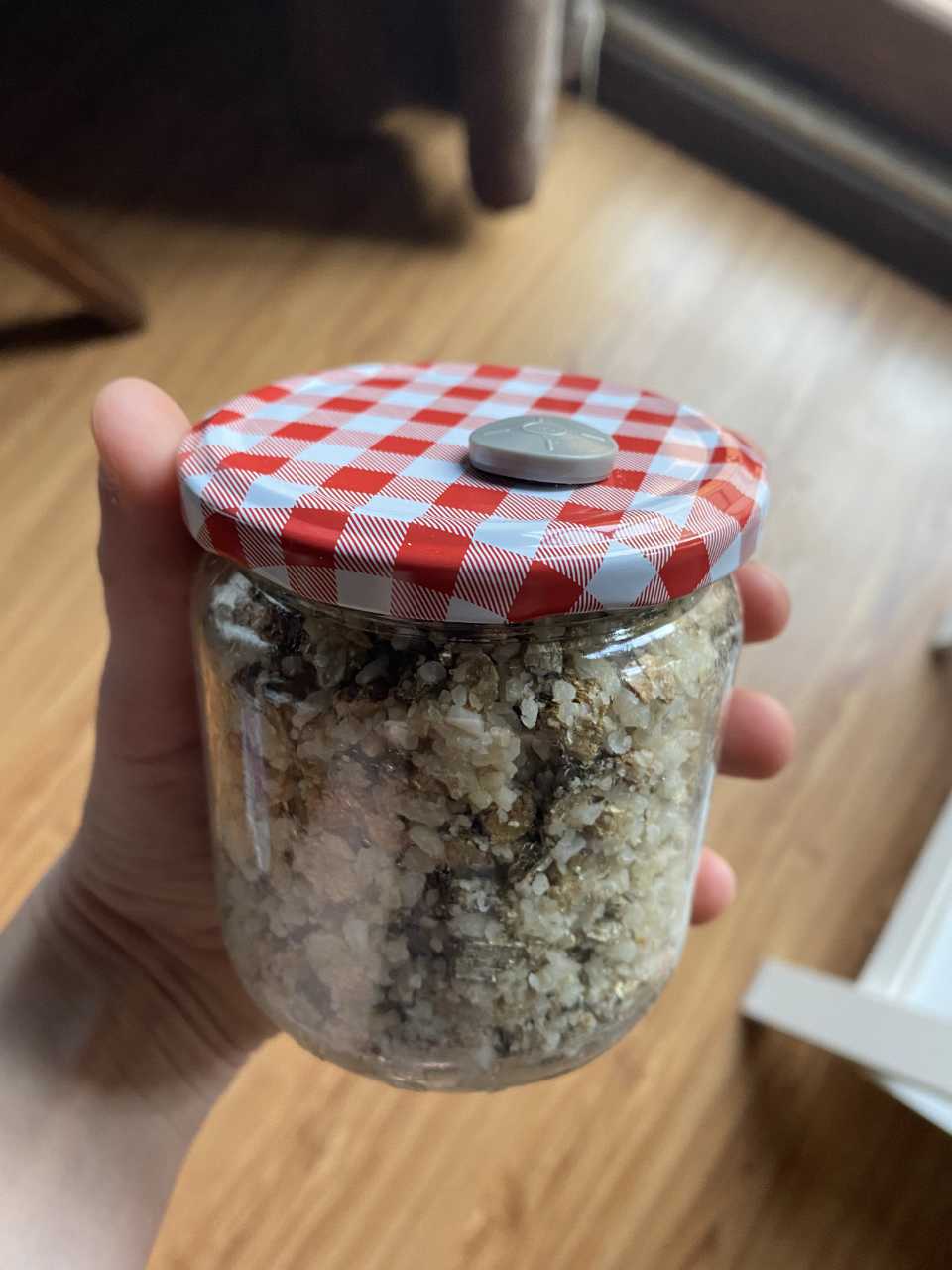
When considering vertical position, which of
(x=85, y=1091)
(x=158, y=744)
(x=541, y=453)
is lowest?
(x=85, y=1091)

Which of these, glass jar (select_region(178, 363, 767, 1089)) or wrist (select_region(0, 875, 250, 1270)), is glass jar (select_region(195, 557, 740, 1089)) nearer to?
glass jar (select_region(178, 363, 767, 1089))

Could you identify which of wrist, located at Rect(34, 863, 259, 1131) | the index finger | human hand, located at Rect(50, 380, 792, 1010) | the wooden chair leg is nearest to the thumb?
human hand, located at Rect(50, 380, 792, 1010)

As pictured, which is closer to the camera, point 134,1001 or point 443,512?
point 443,512

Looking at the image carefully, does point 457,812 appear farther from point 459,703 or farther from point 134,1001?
point 134,1001

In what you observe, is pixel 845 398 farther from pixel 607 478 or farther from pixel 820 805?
pixel 607 478

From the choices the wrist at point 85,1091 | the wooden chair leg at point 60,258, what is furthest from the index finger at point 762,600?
the wooden chair leg at point 60,258

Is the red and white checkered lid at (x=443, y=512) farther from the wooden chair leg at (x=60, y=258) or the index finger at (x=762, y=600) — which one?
the wooden chair leg at (x=60, y=258)

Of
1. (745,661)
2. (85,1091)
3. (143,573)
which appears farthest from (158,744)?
(745,661)

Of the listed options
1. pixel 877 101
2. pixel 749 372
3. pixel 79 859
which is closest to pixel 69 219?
pixel 749 372
